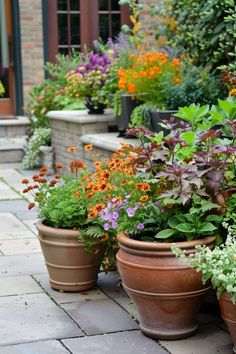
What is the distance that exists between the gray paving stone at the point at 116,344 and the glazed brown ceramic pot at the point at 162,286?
7 cm

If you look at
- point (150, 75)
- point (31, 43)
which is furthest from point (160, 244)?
point (31, 43)

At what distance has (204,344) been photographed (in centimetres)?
362

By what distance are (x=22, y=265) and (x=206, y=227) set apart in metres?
1.89

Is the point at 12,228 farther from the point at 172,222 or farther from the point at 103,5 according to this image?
the point at 103,5

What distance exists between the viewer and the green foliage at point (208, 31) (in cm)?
634

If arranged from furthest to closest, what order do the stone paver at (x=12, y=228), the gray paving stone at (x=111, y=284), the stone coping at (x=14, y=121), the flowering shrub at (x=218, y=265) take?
the stone coping at (x=14, y=121) → the stone paver at (x=12, y=228) → the gray paving stone at (x=111, y=284) → the flowering shrub at (x=218, y=265)

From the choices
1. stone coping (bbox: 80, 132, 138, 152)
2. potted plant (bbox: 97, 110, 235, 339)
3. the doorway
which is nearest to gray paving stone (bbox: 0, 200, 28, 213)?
stone coping (bbox: 80, 132, 138, 152)

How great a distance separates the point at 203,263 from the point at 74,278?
1268 millimetres

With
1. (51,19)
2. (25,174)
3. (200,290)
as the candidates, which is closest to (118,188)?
(200,290)

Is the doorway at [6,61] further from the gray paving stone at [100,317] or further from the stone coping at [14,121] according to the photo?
the gray paving stone at [100,317]

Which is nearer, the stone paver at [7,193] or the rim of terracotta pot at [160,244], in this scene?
the rim of terracotta pot at [160,244]

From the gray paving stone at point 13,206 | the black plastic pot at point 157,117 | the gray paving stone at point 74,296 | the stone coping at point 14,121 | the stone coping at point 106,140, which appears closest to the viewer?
the gray paving stone at point 74,296

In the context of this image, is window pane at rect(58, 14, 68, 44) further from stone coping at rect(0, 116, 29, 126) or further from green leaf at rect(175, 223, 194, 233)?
green leaf at rect(175, 223, 194, 233)

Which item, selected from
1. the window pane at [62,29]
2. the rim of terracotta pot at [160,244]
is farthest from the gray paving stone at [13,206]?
the window pane at [62,29]
